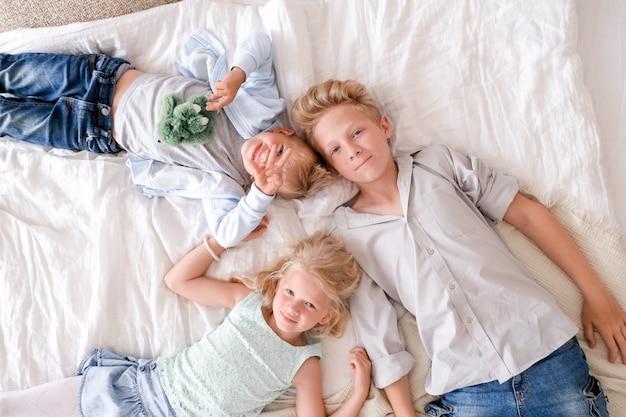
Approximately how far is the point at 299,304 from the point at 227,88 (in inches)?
21.5

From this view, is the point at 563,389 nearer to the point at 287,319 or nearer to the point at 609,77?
the point at 287,319

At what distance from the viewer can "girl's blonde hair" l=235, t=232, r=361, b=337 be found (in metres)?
1.24

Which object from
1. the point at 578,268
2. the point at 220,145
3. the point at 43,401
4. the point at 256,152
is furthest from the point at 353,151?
the point at 43,401

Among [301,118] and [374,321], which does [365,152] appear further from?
[374,321]

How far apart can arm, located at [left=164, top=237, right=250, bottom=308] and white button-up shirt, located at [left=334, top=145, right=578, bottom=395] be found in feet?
0.99

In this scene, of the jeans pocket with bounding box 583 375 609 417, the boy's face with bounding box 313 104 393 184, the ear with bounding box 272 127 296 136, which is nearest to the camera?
the jeans pocket with bounding box 583 375 609 417

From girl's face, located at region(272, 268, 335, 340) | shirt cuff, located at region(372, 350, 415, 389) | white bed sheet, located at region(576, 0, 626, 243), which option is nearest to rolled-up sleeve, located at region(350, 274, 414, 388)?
shirt cuff, located at region(372, 350, 415, 389)

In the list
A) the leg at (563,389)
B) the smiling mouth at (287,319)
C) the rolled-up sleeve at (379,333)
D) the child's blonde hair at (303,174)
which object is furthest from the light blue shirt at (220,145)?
the leg at (563,389)

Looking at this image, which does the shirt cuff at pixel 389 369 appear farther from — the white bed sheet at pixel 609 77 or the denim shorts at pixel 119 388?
the white bed sheet at pixel 609 77

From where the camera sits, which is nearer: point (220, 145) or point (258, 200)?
point (258, 200)

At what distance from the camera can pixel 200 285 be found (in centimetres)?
132

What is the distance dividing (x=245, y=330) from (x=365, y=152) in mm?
518

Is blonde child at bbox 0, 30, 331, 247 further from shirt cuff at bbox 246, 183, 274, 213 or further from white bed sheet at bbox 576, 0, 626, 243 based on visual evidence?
white bed sheet at bbox 576, 0, 626, 243

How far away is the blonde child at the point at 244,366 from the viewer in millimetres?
1251
